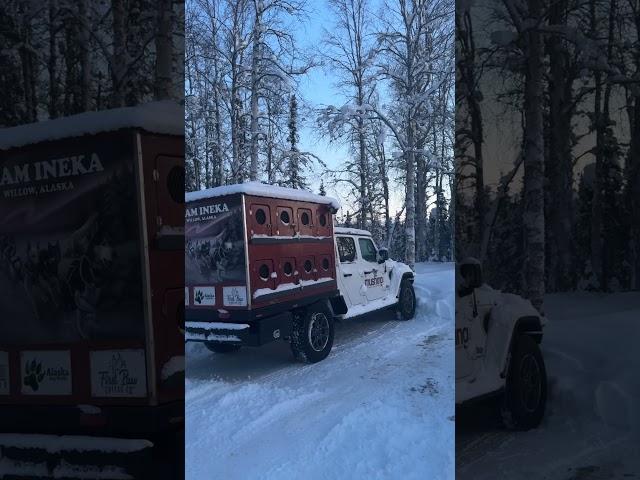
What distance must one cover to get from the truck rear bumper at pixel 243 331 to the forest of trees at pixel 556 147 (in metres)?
0.96

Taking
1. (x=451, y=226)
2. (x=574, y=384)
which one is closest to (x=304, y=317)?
(x=451, y=226)

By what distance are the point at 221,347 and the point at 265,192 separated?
0.76 meters

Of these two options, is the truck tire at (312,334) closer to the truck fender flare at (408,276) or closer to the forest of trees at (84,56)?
the truck fender flare at (408,276)

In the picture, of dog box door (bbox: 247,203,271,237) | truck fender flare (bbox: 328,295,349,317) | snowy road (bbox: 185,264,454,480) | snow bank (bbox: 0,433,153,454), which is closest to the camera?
snowy road (bbox: 185,264,454,480)

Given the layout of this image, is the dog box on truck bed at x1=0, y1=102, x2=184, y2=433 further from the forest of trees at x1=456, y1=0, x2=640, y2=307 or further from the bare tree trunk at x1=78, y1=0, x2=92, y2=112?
the forest of trees at x1=456, y1=0, x2=640, y2=307

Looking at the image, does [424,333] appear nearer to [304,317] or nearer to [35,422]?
[304,317]

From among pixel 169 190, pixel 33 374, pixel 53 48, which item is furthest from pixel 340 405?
pixel 53 48

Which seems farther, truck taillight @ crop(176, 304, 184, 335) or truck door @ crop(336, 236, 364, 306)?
truck taillight @ crop(176, 304, 184, 335)

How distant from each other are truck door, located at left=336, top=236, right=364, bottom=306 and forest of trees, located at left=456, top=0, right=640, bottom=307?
53 cm

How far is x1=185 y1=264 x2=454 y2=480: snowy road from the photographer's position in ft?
7.18

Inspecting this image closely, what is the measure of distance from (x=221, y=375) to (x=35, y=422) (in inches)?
50.4

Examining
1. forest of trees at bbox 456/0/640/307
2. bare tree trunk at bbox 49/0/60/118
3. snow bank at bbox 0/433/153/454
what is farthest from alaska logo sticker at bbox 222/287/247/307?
bare tree trunk at bbox 49/0/60/118

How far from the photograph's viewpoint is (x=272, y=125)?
2.55m

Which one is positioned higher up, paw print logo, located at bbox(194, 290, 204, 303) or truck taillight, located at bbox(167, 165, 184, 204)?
truck taillight, located at bbox(167, 165, 184, 204)
